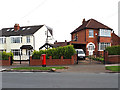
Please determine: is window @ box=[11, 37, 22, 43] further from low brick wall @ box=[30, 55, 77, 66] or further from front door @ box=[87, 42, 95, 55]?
front door @ box=[87, 42, 95, 55]

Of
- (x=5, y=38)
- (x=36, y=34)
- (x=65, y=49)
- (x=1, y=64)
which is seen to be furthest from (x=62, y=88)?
(x=5, y=38)

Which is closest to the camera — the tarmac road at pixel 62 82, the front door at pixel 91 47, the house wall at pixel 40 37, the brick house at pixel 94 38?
the tarmac road at pixel 62 82

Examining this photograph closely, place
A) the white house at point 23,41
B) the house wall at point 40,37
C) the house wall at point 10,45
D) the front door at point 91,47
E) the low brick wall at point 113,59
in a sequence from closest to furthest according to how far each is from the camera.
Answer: the low brick wall at point 113,59
the front door at point 91,47
the white house at point 23,41
the house wall at point 10,45
the house wall at point 40,37

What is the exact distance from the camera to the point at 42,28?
3500cm

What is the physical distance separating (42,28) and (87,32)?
1151 centimetres

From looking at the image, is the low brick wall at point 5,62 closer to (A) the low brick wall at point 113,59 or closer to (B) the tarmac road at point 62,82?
(B) the tarmac road at point 62,82

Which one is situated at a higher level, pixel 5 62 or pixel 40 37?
pixel 40 37

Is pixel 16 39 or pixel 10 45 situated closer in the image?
pixel 16 39

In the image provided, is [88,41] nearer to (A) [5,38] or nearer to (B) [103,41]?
(B) [103,41]

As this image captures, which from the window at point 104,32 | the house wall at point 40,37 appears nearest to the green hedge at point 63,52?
the window at point 104,32

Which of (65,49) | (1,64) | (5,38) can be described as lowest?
(1,64)

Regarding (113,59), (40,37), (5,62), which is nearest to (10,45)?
(40,37)

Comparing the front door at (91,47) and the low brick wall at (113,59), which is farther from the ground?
the front door at (91,47)

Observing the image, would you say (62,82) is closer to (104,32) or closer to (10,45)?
(104,32)
